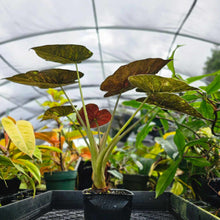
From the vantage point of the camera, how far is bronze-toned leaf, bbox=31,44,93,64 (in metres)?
0.60

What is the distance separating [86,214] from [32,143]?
0.73 feet

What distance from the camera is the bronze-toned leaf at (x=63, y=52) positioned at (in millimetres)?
595

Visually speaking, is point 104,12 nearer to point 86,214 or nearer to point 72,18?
point 72,18

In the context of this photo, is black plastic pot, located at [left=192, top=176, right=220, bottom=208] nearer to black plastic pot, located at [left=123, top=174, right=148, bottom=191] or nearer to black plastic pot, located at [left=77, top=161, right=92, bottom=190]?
black plastic pot, located at [left=123, top=174, right=148, bottom=191]

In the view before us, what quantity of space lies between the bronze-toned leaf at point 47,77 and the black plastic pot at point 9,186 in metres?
0.31

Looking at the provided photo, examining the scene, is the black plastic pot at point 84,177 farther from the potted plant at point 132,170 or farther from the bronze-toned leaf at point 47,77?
the bronze-toned leaf at point 47,77

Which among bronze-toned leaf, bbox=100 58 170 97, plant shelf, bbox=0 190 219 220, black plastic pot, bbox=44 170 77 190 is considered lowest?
plant shelf, bbox=0 190 219 220

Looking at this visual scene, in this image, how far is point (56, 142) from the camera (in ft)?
3.69

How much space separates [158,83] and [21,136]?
1.18ft

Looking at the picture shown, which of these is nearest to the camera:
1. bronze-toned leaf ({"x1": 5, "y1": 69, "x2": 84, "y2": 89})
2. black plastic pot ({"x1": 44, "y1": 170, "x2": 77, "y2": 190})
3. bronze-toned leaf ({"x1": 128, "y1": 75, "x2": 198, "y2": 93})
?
bronze-toned leaf ({"x1": 128, "y1": 75, "x2": 198, "y2": 93})

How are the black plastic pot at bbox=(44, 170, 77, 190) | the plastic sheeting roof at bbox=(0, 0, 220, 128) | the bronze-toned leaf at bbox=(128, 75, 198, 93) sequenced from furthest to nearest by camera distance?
the plastic sheeting roof at bbox=(0, 0, 220, 128), the black plastic pot at bbox=(44, 170, 77, 190), the bronze-toned leaf at bbox=(128, 75, 198, 93)

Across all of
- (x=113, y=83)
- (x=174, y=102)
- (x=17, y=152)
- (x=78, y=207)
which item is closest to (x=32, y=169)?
(x=17, y=152)

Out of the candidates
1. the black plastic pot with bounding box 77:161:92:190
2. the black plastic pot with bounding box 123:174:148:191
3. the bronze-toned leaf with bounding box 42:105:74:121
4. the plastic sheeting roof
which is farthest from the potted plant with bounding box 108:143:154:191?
the plastic sheeting roof

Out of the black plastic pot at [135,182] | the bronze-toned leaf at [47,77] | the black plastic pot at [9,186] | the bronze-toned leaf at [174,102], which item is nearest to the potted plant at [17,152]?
the black plastic pot at [9,186]
